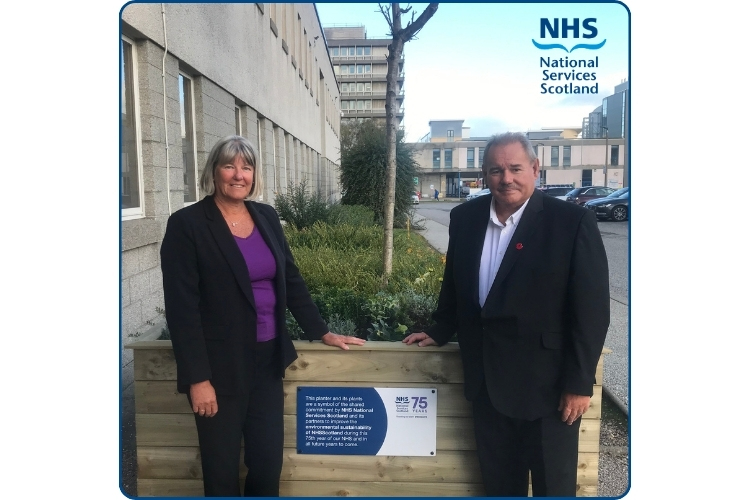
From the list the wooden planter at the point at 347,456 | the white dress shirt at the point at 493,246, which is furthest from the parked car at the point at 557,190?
the wooden planter at the point at 347,456

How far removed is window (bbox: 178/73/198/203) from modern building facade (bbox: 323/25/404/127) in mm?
852

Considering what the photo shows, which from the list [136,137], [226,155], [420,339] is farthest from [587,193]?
[136,137]

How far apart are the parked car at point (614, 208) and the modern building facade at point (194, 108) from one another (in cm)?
149

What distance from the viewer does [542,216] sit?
2305mm

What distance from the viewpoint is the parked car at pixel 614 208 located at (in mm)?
2418

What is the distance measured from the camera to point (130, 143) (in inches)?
103

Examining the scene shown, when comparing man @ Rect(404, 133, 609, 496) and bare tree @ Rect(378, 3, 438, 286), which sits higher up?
bare tree @ Rect(378, 3, 438, 286)

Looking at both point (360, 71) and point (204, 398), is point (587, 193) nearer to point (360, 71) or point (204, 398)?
point (360, 71)

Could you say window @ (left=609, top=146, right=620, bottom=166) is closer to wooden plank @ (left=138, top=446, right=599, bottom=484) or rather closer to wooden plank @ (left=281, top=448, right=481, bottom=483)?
wooden plank @ (left=138, top=446, right=599, bottom=484)

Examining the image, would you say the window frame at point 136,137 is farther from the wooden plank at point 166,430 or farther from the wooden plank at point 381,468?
the wooden plank at point 381,468

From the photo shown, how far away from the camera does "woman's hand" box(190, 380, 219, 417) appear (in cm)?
228

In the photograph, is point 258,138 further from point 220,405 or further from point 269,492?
point 269,492

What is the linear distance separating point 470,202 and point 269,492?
1.64 meters

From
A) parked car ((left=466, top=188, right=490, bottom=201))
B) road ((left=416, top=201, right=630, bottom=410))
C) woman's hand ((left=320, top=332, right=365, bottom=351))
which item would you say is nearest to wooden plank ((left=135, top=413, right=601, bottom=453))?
road ((left=416, top=201, right=630, bottom=410))
